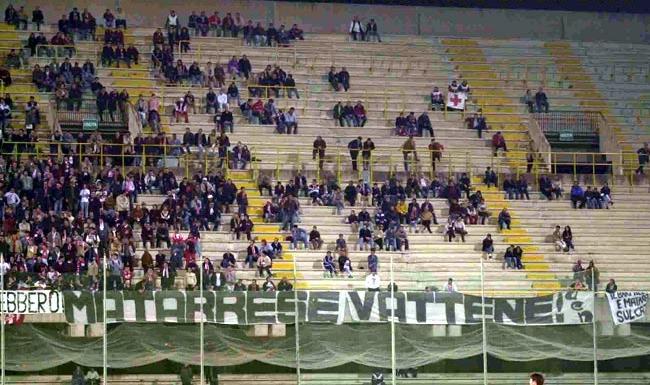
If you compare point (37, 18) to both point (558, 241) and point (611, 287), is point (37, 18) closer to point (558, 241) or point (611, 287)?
point (558, 241)

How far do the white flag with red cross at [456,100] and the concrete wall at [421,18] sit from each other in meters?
6.03

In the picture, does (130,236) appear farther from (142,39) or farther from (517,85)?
(517,85)

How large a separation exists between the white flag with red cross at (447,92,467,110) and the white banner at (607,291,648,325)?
23961 millimetres

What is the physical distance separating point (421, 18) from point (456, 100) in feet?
22.6

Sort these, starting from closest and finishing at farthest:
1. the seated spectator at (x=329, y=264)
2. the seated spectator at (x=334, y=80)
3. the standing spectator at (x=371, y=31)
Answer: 1. the seated spectator at (x=329, y=264)
2. the seated spectator at (x=334, y=80)
3. the standing spectator at (x=371, y=31)

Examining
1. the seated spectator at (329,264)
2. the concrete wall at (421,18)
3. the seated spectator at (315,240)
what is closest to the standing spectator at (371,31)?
the concrete wall at (421,18)

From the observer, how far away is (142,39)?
57.8m

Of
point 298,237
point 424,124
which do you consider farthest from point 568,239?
point 298,237

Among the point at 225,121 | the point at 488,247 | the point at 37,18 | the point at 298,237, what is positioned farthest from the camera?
the point at 37,18

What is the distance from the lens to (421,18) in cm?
6375

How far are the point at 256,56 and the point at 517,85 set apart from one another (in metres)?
9.97

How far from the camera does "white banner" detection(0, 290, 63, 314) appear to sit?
1267 inches

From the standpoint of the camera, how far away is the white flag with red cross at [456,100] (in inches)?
2275

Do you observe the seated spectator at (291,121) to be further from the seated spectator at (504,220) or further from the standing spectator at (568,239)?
the standing spectator at (568,239)
